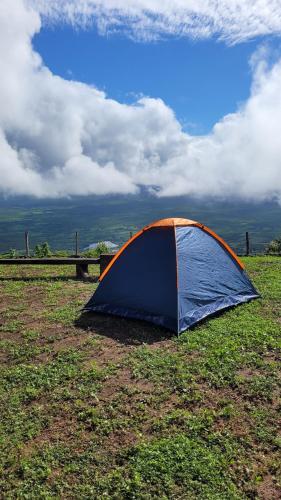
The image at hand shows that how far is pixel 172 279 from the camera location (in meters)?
11.2

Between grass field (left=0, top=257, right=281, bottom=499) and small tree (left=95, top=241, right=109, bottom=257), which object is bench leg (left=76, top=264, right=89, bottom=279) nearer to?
grass field (left=0, top=257, right=281, bottom=499)

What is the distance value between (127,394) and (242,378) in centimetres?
236

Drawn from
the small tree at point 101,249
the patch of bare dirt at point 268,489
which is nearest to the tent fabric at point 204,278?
the patch of bare dirt at point 268,489

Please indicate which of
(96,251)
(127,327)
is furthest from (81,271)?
(96,251)

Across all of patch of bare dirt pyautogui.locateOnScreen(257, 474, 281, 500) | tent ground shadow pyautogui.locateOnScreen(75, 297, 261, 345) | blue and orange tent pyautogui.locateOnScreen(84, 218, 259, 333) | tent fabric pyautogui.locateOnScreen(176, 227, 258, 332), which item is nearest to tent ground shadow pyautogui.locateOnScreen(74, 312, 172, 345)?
tent ground shadow pyautogui.locateOnScreen(75, 297, 261, 345)

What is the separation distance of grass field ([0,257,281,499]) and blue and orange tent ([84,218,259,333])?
463 millimetres

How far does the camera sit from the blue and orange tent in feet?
36.1

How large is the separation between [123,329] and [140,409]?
388cm

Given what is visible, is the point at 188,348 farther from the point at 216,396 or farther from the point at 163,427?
the point at 163,427

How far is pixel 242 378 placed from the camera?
319 inches

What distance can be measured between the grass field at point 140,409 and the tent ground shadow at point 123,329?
0.06 metres

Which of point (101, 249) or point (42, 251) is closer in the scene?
point (101, 249)

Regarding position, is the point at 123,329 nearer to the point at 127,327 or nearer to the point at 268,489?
the point at 127,327

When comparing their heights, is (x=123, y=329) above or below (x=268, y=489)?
above
